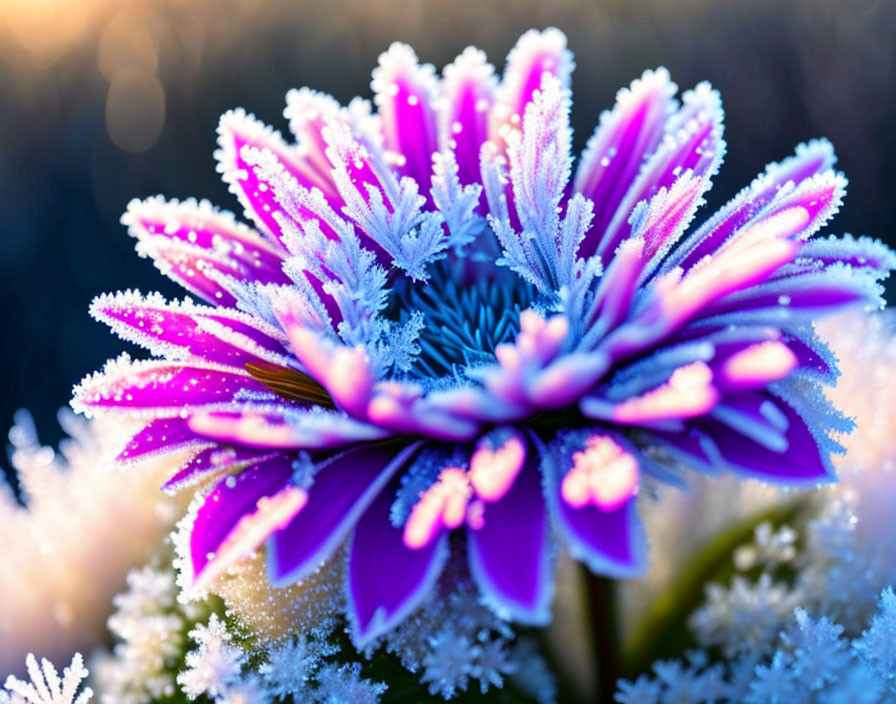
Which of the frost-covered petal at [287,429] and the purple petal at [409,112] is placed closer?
the frost-covered petal at [287,429]

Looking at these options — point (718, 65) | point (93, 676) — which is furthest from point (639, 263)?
point (718, 65)

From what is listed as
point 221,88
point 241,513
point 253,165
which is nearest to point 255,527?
point 241,513

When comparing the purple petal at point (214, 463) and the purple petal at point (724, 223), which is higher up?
the purple petal at point (724, 223)

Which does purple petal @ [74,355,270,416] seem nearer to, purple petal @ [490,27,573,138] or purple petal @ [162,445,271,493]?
purple petal @ [162,445,271,493]

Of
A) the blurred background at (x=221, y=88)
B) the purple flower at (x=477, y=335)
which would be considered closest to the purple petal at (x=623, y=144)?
the purple flower at (x=477, y=335)

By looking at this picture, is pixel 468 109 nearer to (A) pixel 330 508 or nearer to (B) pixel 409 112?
(B) pixel 409 112

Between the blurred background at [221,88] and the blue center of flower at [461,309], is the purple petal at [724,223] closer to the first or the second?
the blue center of flower at [461,309]
